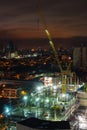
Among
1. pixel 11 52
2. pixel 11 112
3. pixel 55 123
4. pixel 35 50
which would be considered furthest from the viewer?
pixel 35 50

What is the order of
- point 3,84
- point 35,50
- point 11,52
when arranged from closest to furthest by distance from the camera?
1. point 3,84
2. point 11,52
3. point 35,50

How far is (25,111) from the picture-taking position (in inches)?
530

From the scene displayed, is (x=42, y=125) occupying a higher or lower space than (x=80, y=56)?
lower

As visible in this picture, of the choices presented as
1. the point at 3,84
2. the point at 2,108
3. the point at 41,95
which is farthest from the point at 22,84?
the point at 2,108

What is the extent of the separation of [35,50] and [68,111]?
58132 mm

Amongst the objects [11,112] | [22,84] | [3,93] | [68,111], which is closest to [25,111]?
[11,112]

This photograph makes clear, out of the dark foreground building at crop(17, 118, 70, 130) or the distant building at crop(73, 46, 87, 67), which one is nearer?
the dark foreground building at crop(17, 118, 70, 130)

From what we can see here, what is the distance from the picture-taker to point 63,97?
17516 millimetres

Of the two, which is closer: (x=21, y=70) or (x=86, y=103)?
(x=86, y=103)

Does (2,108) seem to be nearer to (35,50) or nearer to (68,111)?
(68,111)

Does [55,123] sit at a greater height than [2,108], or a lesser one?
greater

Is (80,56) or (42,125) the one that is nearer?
(42,125)

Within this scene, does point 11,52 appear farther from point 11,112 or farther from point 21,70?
point 11,112

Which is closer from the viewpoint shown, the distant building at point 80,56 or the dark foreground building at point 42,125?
the dark foreground building at point 42,125
